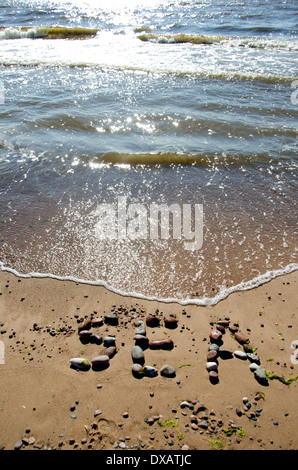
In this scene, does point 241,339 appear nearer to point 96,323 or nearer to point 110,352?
point 110,352

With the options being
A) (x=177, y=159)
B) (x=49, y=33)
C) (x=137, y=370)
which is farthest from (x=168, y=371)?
(x=49, y=33)

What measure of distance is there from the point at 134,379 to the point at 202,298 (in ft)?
4.10

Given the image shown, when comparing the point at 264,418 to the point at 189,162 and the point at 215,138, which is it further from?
the point at 215,138

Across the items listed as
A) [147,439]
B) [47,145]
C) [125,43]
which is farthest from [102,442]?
[125,43]

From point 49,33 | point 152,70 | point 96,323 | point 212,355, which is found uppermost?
point 49,33

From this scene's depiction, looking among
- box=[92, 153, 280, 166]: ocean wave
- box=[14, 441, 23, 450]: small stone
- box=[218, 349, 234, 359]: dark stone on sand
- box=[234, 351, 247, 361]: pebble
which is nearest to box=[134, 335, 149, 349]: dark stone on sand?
box=[218, 349, 234, 359]: dark stone on sand

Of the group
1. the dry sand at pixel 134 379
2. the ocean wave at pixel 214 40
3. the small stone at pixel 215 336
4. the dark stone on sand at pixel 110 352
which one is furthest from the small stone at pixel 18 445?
the ocean wave at pixel 214 40

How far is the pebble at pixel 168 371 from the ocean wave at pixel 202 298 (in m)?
0.85

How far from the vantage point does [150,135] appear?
294 inches

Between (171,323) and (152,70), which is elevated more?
(152,70)

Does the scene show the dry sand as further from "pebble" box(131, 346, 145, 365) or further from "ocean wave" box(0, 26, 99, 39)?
"ocean wave" box(0, 26, 99, 39)

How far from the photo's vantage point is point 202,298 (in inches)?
151

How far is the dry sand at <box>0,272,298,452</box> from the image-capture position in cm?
262

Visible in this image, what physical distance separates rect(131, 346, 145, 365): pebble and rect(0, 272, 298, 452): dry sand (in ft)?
0.27
